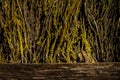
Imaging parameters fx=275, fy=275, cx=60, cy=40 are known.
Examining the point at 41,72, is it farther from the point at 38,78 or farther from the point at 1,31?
the point at 1,31

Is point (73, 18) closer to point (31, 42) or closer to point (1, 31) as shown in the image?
point (31, 42)

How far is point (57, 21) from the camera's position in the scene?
2129 mm

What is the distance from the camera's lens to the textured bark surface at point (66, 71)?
209cm

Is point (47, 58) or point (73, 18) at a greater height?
point (73, 18)

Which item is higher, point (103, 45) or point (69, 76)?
point (103, 45)

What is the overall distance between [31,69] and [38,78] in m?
0.09

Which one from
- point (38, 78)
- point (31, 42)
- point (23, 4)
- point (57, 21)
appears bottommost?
point (38, 78)

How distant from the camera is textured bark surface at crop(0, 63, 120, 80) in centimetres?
209

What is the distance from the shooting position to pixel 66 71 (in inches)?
82.7

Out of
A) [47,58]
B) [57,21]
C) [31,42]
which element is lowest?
[47,58]

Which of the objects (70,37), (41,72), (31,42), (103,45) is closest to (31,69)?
(41,72)

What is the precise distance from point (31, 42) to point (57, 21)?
26 cm

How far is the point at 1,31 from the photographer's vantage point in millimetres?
2184

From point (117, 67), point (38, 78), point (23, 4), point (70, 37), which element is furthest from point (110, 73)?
point (23, 4)
